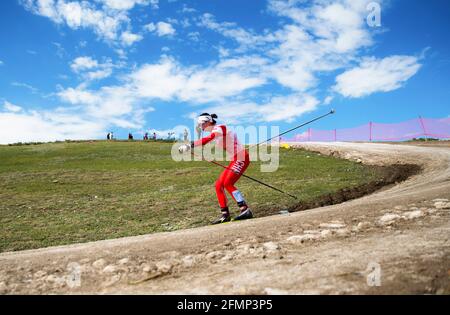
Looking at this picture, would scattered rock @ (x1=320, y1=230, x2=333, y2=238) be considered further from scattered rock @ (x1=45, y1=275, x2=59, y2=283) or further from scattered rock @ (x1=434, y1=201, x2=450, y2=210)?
scattered rock @ (x1=45, y1=275, x2=59, y2=283)

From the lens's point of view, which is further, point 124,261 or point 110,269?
point 124,261

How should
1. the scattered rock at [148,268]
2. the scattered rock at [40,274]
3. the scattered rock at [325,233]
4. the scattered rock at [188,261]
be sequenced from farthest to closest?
the scattered rock at [325,233] → the scattered rock at [40,274] → the scattered rock at [188,261] → the scattered rock at [148,268]

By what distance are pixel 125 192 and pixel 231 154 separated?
9.72 metres

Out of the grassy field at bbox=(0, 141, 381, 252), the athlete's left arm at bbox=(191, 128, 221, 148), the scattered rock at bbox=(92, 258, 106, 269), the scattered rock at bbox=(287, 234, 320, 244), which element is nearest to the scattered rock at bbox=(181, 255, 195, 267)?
the scattered rock at bbox=(92, 258, 106, 269)

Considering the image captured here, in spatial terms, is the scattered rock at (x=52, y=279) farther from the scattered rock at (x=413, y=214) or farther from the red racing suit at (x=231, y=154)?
the scattered rock at (x=413, y=214)

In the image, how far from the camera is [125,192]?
1798 cm

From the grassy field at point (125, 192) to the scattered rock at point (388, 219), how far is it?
626 cm

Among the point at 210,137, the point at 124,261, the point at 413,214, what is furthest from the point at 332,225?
the point at 210,137

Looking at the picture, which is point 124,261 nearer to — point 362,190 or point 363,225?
point 363,225

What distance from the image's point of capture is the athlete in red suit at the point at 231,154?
957cm

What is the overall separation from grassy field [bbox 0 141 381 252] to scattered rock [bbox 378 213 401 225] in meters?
6.26

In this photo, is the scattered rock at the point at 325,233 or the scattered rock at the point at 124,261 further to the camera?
the scattered rock at the point at 325,233

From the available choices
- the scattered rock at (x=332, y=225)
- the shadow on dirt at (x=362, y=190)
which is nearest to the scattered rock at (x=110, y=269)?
the scattered rock at (x=332, y=225)
